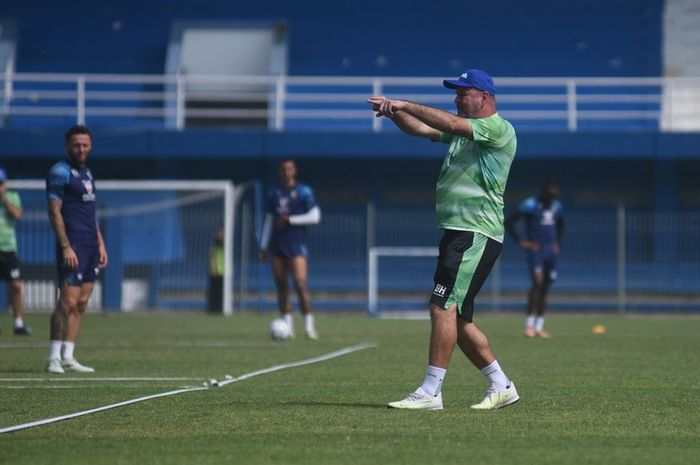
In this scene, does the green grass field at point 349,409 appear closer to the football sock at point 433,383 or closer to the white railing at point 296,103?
the football sock at point 433,383

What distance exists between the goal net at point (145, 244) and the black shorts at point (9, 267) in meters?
8.41

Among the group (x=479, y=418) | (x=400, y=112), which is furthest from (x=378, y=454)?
(x=400, y=112)

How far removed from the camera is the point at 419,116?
312 inches

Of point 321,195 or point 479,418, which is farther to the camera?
point 321,195

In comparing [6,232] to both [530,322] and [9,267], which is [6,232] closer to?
[9,267]

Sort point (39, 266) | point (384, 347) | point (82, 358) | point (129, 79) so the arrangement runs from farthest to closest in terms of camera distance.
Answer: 1. point (129, 79)
2. point (39, 266)
3. point (384, 347)
4. point (82, 358)

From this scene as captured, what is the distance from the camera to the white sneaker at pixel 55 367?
11.5m

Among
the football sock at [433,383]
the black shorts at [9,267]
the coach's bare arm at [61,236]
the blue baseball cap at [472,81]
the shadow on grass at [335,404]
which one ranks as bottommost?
the shadow on grass at [335,404]

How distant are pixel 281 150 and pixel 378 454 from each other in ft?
80.1

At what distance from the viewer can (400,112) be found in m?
8.02

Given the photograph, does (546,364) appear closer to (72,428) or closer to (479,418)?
(479,418)

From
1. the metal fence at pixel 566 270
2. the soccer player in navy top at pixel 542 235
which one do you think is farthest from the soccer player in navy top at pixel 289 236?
the metal fence at pixel 566 270

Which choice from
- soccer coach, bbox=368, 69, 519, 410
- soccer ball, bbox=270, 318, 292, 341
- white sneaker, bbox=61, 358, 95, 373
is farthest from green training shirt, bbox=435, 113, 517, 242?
soccer ball, bbox=270, 318, 292, 341

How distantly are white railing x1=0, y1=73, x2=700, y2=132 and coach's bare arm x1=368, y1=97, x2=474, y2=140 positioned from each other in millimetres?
21493
